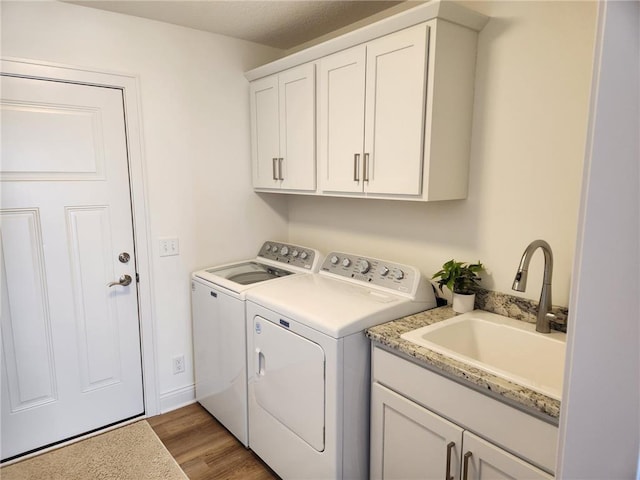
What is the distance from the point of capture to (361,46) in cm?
195

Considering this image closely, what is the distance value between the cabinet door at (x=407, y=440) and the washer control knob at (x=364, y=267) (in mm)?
676

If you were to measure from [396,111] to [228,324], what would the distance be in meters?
1.46

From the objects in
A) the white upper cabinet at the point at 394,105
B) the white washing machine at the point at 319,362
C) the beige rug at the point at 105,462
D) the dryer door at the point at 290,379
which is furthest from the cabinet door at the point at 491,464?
the beige rug at the point at 105,462

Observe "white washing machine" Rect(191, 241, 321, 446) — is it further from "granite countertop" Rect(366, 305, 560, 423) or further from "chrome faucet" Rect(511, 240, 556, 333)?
"chrome faucet" Rect(511, 240, 556, 333)

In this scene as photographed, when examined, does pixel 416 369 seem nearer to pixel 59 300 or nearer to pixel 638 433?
pixel 638 433

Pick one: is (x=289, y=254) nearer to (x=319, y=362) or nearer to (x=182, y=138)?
(x=182, y=138)

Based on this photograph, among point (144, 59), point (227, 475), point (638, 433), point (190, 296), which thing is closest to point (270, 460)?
point (227, 475)

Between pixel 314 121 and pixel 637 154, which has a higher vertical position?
pixel 314 121

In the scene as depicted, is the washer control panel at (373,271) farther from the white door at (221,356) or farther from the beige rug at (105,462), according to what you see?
the beige rug at (105,462)

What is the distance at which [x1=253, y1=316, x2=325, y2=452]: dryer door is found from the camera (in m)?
1.75

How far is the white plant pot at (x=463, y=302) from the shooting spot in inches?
75.1

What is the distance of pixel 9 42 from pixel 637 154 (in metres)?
2.60

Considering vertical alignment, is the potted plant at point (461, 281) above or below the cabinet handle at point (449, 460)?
above

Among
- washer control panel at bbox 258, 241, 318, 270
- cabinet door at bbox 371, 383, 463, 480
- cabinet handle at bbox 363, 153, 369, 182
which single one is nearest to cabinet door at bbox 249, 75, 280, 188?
washer control panel at bbox 258, 241, 318, 270
